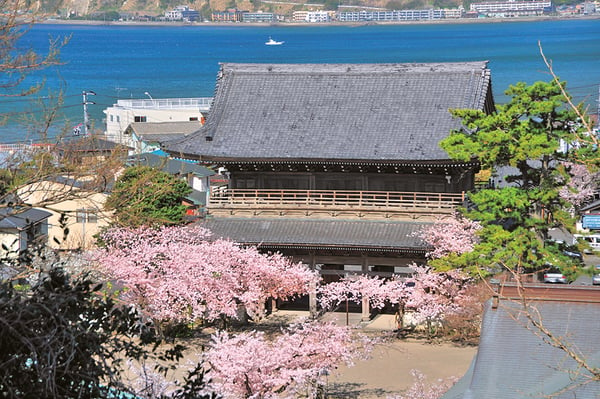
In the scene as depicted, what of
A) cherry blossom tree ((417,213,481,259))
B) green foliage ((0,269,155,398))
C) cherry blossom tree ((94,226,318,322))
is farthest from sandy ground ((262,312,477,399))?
green foliage ((0,269,155,398))

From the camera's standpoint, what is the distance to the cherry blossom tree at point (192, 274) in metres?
30.0

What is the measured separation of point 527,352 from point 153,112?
62.1 meters

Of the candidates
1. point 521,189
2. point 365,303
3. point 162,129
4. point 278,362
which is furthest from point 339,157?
point 162,129

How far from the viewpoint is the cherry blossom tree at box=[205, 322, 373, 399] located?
72.0 feet

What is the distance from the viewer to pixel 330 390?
25766 millimetres

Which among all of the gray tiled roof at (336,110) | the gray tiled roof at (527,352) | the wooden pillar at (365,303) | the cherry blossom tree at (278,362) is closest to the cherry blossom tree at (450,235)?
the wooden pillar at (365,303)

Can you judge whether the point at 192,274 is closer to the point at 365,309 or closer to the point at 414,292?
the point at 365,309

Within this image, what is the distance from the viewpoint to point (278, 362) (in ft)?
73.3

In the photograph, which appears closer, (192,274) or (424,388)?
(424,388)

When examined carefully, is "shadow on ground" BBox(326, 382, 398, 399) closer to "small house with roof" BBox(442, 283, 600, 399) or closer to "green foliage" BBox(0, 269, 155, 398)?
"small house with roof" BBox(442, 283, 600, 399)

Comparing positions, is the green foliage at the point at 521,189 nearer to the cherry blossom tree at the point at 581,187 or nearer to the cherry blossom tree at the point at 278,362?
the cherry blossom tree at the point at 278,362

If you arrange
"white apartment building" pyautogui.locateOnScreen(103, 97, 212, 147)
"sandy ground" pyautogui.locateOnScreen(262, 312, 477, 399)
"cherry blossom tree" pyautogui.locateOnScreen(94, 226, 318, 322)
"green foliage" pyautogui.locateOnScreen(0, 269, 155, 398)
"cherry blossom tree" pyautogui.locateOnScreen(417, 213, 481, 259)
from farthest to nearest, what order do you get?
"white apartment building" pyautogui.locateOnScreen(103, 97, 212, 147) < "cherry blossom tree" pyautogui.locateOnScreen(417, 213, 481, 259) < "cherry blossom tree" pyautogui.locateOnScreen(94, 226, 318, 322) < "sandy ground" pyautogui.locateOnScreen(262, 312, 477, 399) < "green foliage" pyautogui.locateOnScreen(0, 269, 155, 398)

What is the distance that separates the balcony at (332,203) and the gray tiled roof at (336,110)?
1.29 meters

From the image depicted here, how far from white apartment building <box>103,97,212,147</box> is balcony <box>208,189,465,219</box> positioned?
39184 millimetres
